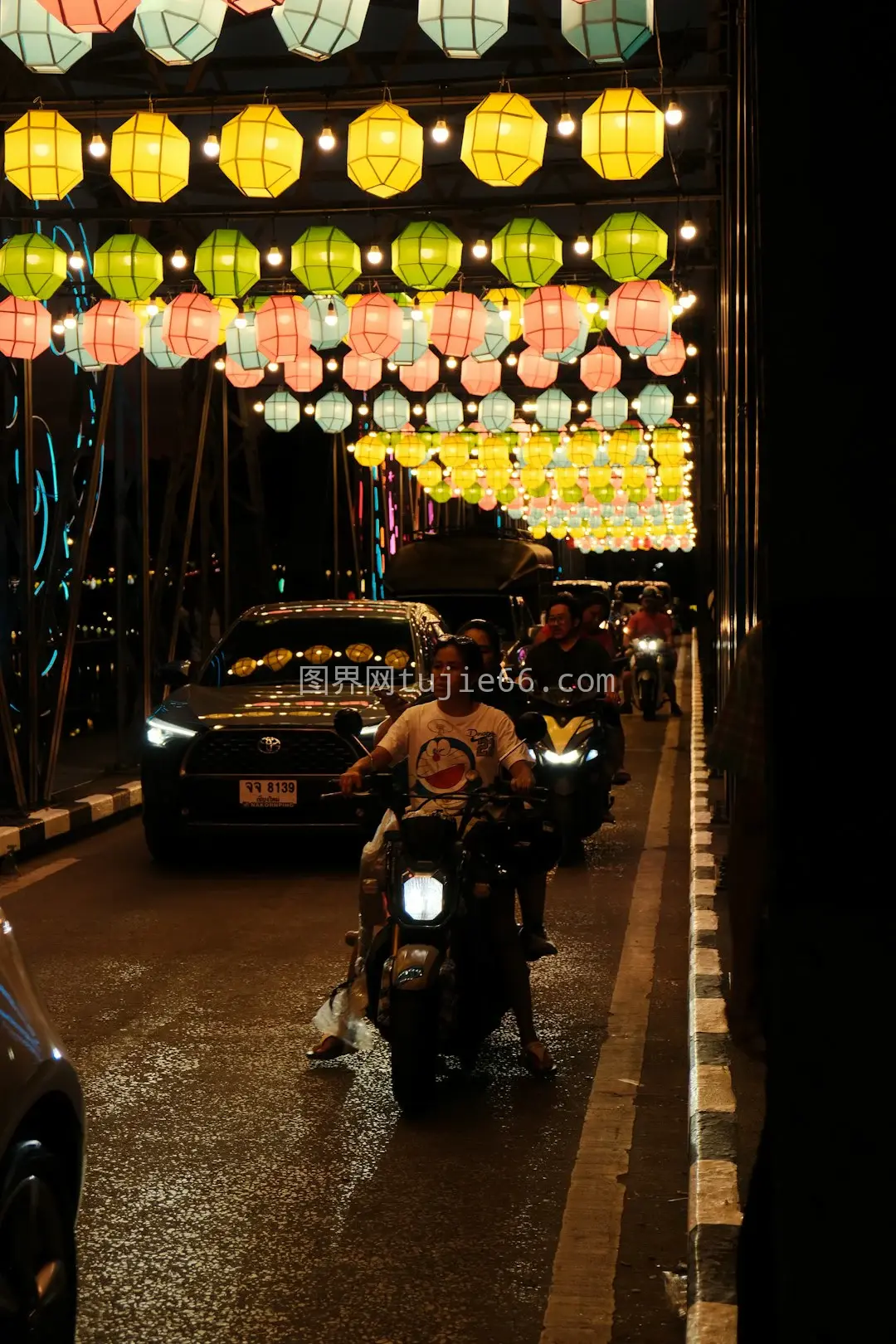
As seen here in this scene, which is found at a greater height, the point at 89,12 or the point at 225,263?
the point at 89,12

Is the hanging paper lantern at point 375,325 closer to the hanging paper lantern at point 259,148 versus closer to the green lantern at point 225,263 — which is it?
the green lantern at point 225,263

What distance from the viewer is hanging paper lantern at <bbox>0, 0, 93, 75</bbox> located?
8.38 m

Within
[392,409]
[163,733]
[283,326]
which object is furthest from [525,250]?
[392,409]

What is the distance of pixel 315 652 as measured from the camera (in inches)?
491

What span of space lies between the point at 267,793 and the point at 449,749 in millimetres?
4485

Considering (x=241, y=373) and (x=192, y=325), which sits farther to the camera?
(x=241, y=373)

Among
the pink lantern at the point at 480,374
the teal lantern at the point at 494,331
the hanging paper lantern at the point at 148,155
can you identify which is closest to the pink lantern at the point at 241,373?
the teal lantern at the point at 494,331

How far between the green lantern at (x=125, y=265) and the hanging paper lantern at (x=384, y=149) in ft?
9.48

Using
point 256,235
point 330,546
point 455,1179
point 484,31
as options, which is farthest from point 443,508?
point 455,1179

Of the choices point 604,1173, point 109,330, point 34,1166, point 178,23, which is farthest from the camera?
point 109,330

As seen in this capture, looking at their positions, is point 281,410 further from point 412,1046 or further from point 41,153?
point 412,1046

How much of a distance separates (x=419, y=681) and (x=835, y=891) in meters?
9.97

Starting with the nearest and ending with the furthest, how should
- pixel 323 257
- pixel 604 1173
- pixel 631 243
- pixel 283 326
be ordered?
pixel 604 1173
pixel 631 243
pixel 323 257
pixel 283 326

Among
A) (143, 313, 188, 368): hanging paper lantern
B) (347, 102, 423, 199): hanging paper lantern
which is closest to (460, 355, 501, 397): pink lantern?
(143, 313, 188, 368): hanging paper lantern
